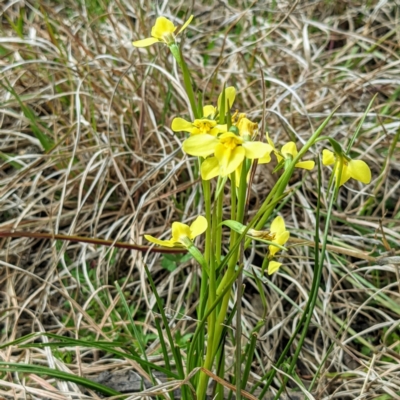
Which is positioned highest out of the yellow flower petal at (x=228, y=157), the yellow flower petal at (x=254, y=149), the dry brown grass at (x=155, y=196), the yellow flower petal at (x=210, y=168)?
the yellow flower petal at (x=254, y=149)

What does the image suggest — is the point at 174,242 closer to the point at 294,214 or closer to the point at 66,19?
the point at 294,214

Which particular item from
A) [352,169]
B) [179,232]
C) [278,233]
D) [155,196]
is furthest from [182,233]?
[155,196]

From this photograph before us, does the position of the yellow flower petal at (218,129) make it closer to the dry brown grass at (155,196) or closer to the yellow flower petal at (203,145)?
the yellow flower petal at (203,145)

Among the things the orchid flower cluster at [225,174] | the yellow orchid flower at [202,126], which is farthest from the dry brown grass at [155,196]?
the yellow orchid flower at [202,126]

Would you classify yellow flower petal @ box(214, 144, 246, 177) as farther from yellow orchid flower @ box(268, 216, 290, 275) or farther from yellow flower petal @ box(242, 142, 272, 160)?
yellow orchid flower @ box(268, 216, 290, 275)

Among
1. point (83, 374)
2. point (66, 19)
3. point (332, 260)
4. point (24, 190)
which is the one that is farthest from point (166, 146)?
point (66, 19)

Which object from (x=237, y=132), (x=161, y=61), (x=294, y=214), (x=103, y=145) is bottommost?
(x=294, y=214)
